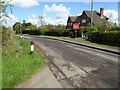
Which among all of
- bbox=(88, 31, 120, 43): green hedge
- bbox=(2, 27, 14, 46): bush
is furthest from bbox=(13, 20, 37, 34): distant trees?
bbox=(2, 27, 14, 46): bush

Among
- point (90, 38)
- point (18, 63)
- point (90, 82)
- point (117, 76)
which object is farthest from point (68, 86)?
point (90, 38)

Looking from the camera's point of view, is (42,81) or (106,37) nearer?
(42,81)

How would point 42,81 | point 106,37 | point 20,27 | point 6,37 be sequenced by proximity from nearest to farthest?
point 42,81 → point 6,37 → point 106,37 → point 20,27

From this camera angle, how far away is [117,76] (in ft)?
33.8

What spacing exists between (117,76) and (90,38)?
87.2 feet

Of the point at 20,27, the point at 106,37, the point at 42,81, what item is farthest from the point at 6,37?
the point at 20,27

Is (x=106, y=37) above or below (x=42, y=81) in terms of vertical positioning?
above

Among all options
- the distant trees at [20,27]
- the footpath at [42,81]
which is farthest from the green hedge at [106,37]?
the footpath at [42,81]

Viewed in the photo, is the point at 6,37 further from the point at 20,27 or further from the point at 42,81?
the point at 20,27

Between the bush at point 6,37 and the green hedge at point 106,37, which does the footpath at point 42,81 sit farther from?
the green hedge at point 106,37

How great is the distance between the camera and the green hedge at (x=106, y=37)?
27.6 metres

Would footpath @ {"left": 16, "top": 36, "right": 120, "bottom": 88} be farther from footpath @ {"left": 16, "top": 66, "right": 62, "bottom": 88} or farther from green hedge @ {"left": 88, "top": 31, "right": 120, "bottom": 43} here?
green hedge @ {"left": 88, "top": 31, "right": 120, "bottom": 43}

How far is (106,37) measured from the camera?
30344 mm

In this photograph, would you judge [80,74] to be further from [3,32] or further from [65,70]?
[3,32]
